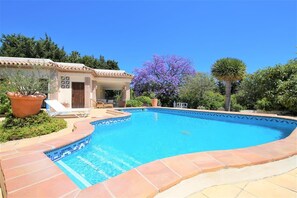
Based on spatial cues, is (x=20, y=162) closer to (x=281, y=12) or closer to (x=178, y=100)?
(x=281, y=12)

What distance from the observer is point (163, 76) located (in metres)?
24.1

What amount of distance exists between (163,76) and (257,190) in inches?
880

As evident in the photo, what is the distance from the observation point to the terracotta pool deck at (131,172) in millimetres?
1974

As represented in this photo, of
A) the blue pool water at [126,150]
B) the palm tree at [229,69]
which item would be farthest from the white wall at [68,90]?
the palm tree at [229,69]

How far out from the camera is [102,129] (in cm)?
831

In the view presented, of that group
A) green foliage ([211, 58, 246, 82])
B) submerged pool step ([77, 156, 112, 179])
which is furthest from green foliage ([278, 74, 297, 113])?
submerged pool step ([77, 156, 112, 179])

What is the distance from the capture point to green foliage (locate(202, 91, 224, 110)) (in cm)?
1772

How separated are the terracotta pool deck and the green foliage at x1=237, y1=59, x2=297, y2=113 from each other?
477 inches

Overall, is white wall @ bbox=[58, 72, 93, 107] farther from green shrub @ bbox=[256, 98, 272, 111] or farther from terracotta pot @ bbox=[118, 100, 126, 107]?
green shrub @ bbox=[256, 98, 272, 111]

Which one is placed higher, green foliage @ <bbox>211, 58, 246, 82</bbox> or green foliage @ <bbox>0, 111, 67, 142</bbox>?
green foliage @ <bbox>211, 58, 246, 82</bbox>

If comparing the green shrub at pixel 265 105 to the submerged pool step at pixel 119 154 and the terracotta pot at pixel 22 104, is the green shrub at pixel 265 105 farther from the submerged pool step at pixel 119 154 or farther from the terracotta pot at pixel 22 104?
the terracotta pot at pixel 22 104

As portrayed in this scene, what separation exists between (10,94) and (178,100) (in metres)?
19.2

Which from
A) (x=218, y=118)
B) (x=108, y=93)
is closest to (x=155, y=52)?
(x=108, y=93)

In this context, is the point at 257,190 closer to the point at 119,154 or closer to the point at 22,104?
the point at 119,154
